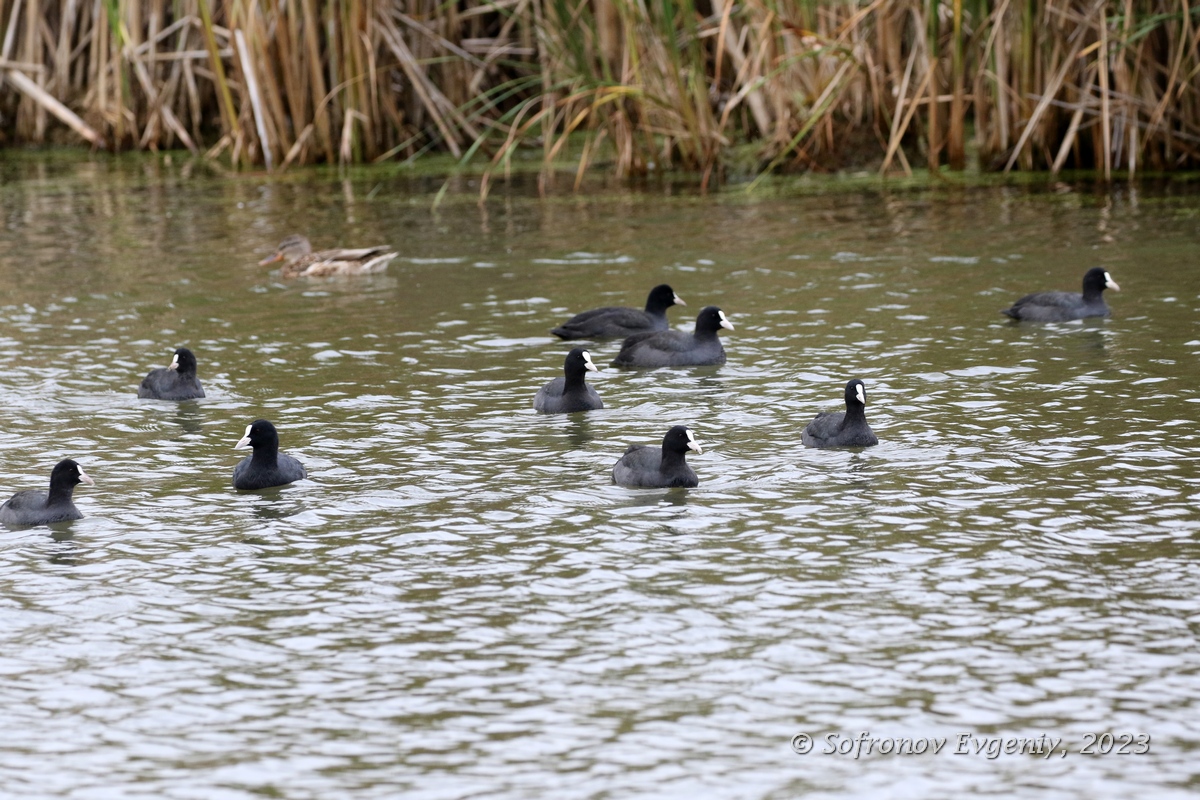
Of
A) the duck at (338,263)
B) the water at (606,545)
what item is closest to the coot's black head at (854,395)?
the water at (606,545)

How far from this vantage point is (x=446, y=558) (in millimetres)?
8625

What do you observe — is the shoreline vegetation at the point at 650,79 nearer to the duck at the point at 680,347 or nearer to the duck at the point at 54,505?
the duck at the point at 680,347

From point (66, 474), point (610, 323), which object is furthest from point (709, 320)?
point (66, 474)

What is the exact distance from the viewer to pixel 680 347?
13.3 m

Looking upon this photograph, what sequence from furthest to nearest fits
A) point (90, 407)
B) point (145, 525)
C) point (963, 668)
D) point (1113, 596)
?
point (90, 407) < point (145, 525) < point (1113, 596) < point (963, 668)

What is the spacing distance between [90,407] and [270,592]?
188 inches

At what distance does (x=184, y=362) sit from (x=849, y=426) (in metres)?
4.93

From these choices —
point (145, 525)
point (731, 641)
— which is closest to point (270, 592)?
point (145, 525)

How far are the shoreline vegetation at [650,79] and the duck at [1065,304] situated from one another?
198 inches

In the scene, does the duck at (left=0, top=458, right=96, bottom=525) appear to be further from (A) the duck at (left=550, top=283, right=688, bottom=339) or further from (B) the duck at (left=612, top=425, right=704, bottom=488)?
(A) the duck at (left=550, top=283, right=688, bottom=339)

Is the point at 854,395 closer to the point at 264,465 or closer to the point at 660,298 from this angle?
the point at 264,465

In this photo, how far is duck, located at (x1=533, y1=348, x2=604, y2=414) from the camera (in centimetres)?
1163

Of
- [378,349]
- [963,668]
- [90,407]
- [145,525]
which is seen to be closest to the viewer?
[963,668]

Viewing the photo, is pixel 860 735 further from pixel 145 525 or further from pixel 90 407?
pixel 90 407
